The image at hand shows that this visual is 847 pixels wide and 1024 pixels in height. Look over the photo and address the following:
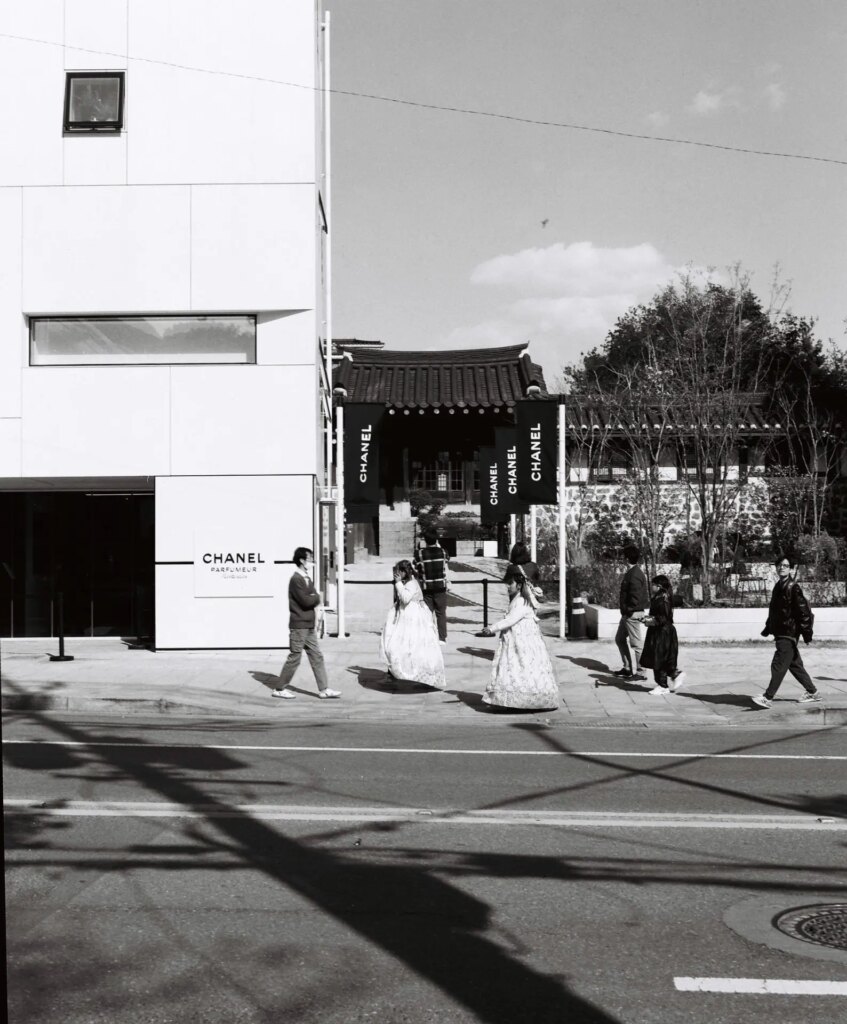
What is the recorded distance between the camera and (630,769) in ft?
32.2

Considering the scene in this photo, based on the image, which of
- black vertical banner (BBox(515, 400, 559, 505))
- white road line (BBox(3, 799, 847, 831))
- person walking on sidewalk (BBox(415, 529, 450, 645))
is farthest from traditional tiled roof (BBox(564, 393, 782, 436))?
white road line (BBox(3, 799, 847, 831))

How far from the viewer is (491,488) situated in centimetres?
2284

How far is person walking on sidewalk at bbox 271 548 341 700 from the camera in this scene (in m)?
14.1

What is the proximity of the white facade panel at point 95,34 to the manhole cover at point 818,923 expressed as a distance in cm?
1701

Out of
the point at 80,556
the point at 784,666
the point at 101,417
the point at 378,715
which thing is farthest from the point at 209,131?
the point at 784,666

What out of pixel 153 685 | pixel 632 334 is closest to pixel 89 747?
pixel 153 685

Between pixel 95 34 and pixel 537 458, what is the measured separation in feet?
33.2

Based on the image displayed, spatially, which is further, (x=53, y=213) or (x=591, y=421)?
(x=591, y=421)

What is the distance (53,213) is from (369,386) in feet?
61.3

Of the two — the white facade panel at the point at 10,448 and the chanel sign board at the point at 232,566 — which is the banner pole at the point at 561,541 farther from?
the white facade panel at the point at 10,448

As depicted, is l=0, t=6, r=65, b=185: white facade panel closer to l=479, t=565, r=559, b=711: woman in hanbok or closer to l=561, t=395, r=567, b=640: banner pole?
l=561, t=395, r=567, b=640: banner pole

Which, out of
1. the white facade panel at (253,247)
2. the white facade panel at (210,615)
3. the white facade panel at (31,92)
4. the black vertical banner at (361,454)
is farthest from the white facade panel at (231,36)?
the white facade panel at (210,615)

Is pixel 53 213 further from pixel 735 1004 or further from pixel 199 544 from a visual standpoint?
pixel 735 1004

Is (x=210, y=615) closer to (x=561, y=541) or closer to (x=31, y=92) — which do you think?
(x=561, y=541)
